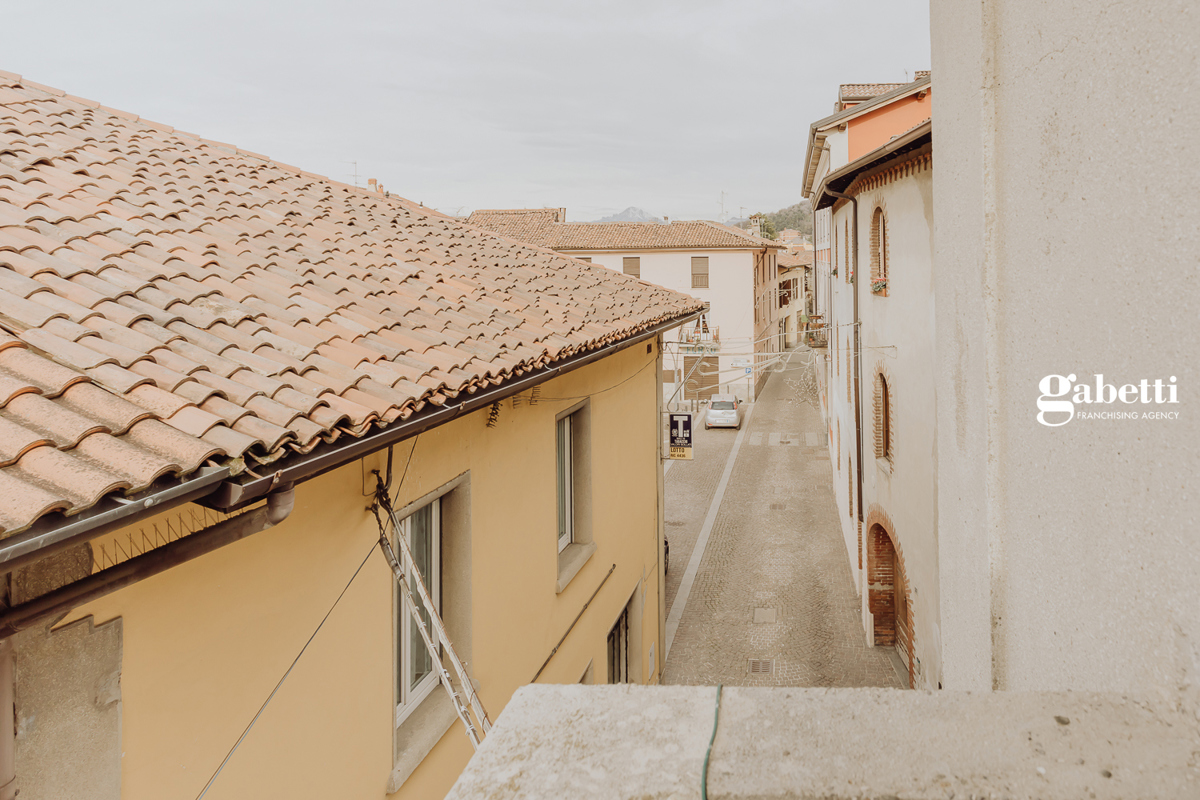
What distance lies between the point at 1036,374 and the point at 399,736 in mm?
4040

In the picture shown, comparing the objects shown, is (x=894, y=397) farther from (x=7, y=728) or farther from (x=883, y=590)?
(x=7, y=728)

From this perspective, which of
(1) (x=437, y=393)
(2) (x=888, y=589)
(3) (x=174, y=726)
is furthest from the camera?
(2) (x=888, y=589)

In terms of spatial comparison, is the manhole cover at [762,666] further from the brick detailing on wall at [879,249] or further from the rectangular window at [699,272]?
the rectangular window at [699,272]

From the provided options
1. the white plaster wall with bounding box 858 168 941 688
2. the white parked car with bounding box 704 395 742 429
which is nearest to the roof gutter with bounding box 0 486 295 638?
the white plaster wall with bounding box 858 168 941 688

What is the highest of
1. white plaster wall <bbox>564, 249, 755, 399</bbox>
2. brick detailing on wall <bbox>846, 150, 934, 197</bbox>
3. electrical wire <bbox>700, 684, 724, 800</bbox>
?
white plaster wall <bbox>564, 249, 755, 399</bbox>

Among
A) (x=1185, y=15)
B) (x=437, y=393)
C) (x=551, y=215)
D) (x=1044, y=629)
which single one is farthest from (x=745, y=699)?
(x=551, y=215)

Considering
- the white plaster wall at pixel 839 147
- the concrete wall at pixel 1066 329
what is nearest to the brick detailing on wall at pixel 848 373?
the white plaster wall at pixel 839 147

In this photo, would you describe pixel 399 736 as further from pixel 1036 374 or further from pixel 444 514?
pixel 1036 374

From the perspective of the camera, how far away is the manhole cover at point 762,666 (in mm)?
12062

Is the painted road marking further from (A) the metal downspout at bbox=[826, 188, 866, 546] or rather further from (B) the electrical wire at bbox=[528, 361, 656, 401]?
(B) the electrical wire at bbox=[528, 361, 656, 401]

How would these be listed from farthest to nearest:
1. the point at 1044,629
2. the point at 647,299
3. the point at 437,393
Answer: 1. the point at 647,299
2. the point at 437,393
3. the point at 1044,629

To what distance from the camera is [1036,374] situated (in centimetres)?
216

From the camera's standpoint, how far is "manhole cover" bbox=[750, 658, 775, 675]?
12.1 metres

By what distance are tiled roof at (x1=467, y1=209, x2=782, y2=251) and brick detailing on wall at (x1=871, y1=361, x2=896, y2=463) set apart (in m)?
28.6
